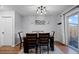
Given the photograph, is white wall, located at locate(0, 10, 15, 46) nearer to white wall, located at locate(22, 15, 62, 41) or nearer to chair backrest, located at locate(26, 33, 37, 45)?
white wall, located at locate(22, 15, 62, 41)

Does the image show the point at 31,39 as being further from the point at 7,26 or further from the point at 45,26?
the point at 45,26

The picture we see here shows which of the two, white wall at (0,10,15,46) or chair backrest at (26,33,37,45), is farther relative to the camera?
white wall at (0,10,15,46)

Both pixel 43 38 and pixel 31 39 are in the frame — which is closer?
pixel 31 39

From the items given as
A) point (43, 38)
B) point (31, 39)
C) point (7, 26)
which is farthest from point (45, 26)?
point (31, 39)

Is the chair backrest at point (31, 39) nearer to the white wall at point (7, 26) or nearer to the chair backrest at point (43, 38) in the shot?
the chair backrest at point (43, 38)

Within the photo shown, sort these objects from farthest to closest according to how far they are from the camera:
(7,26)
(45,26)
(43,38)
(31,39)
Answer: (45,26) < (7,26) < (43,38) < (31,39)

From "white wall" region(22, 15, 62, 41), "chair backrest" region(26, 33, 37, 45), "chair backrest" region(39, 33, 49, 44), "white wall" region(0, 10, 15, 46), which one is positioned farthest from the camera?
"white wall" region(22, 15, 62, 41)

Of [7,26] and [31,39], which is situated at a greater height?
[7,26]

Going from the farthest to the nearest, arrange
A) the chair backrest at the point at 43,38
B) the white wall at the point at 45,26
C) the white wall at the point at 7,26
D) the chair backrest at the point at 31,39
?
the white wall at the point at 45,26, the white wall at the point at 7,26, the chair backrest at the point at 43,38, the chair backrest at the point at 31,39

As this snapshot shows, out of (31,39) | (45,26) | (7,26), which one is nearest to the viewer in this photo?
(31,39)

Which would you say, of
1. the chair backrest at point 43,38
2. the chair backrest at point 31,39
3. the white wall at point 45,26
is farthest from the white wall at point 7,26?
the chair backrest at point 43,38

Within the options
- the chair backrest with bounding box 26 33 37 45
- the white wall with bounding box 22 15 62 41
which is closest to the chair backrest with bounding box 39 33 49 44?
the chair backrest with bounding box 26 33 37 45
